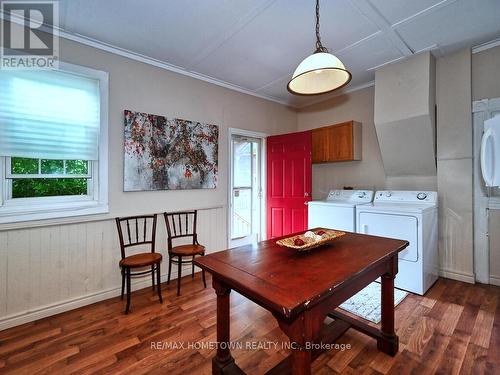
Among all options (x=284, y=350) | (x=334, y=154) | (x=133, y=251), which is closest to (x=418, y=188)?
(x=334, y=154)

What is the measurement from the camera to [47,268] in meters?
2.26

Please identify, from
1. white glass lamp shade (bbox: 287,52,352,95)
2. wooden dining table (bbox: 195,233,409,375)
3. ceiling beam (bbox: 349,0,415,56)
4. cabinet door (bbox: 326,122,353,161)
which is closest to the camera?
wooden dining table (bbox: 195,233,409,375)

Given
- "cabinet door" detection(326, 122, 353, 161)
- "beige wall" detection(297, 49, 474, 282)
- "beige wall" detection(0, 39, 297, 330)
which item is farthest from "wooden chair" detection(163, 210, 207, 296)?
"beige wall" detection(297, 49, 474, 282)

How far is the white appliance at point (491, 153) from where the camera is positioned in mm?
2326

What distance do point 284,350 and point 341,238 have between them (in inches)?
37.5

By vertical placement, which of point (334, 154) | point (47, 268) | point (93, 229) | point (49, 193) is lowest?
point (47, 268)

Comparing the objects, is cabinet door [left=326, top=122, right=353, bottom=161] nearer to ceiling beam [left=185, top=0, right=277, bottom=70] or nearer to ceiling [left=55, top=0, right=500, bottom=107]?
ceiling [left=55, top=0, right=500, bottom=107]

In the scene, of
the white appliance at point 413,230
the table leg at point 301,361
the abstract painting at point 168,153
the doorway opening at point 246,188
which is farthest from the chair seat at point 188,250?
the white appliance at point 413,230

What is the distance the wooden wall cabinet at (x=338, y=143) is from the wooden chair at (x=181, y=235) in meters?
2.20

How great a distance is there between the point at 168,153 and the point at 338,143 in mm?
2497

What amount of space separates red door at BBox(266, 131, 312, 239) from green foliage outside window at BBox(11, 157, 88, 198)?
264cm

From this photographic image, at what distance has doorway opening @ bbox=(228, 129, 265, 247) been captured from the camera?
12.7 ft

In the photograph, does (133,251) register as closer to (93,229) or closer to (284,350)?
(93,229)

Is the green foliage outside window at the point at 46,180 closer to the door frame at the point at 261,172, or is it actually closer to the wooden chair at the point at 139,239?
the wooden chair at the point at 139,239
